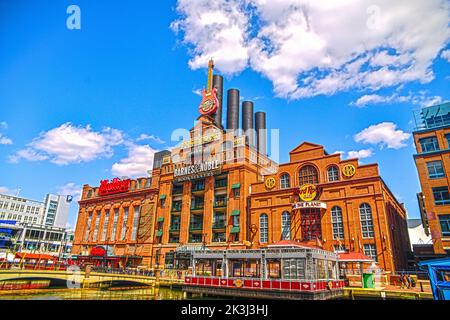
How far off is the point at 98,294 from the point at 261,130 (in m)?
49.8

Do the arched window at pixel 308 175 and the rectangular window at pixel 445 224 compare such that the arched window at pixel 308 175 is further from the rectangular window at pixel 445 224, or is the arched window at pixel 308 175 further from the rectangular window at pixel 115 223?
the rectangular window at pixel 115 223

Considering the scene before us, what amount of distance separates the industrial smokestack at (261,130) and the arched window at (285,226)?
2685 cm

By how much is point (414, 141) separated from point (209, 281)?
33.9 m

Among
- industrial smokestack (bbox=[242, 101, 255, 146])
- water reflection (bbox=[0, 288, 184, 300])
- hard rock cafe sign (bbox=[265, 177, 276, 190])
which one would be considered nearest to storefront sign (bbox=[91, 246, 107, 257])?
water reflection (bbox=[0, 288, 184, 300])

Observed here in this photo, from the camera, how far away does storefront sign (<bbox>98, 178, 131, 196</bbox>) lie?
66.8 m

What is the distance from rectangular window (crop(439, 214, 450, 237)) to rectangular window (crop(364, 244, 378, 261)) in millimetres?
8804

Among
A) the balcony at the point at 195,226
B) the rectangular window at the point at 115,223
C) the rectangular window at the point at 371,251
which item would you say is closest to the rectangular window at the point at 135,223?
the rectangular window at the point at 115,223

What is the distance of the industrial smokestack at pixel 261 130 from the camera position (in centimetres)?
7038

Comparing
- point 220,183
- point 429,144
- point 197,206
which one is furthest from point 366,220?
point 197,206

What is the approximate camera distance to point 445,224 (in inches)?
1469

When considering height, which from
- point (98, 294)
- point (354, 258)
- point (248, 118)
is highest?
point (248, 118)

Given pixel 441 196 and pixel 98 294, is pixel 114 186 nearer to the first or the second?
pixel 98 294

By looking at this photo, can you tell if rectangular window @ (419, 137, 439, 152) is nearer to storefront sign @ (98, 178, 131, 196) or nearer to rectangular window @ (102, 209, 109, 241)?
storefront sign @ (98, 178, 131, 196)
